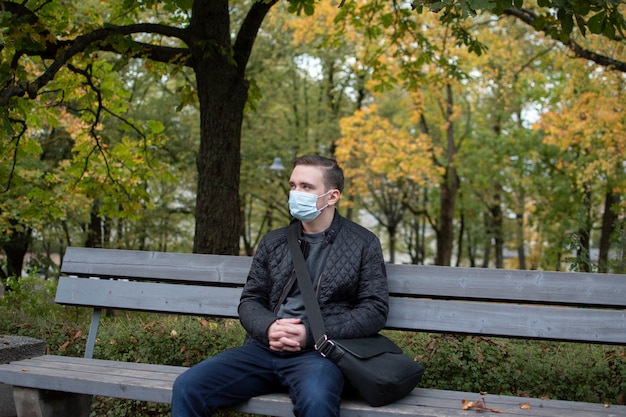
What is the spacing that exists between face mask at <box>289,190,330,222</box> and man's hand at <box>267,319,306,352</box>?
553mm

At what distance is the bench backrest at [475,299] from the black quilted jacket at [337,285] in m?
0.39

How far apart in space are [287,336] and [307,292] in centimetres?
24

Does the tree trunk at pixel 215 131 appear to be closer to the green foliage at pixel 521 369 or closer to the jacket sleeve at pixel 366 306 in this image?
the green foliage at pixel 521 369

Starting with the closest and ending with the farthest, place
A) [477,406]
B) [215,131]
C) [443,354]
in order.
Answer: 1. [477,406]
2. [443,354]
3. [215,131]

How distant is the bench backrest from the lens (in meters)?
3.76

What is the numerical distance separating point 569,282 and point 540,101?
21.3 m

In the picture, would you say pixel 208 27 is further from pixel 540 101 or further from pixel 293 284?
pixel 540 101

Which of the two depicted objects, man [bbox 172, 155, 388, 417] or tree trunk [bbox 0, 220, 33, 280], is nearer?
man [bbox 172, 155, 388, 417]

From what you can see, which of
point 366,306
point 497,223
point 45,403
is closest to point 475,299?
point 366,306

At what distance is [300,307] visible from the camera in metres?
3.65

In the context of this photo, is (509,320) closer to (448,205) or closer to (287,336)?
(287,336)

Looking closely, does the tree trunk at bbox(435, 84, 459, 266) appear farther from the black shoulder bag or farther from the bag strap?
the black shoulder bag

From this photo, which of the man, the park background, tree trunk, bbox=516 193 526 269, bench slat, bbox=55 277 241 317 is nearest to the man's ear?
the man

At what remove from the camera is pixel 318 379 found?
3.19 metres
